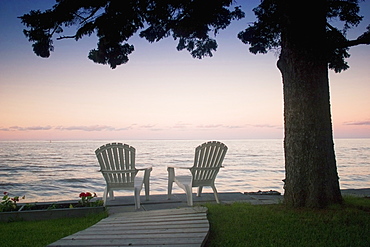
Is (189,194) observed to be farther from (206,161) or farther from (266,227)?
(266,227)

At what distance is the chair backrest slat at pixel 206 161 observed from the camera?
5422 mm

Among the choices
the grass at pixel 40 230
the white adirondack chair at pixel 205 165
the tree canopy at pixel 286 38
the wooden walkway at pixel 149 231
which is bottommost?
the grass at pixel 40 230

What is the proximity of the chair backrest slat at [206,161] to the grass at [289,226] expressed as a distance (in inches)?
35.1

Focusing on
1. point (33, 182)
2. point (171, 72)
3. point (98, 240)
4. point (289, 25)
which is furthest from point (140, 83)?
point (98, 240)

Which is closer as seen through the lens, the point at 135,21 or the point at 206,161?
the point at 206,161

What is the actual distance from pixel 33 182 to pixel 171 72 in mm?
6879

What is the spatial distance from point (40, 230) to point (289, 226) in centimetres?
279

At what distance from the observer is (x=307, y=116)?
175 inches

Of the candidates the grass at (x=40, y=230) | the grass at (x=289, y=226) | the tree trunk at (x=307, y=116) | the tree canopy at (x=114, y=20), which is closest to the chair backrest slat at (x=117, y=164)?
the grass at (x=40, y=230)

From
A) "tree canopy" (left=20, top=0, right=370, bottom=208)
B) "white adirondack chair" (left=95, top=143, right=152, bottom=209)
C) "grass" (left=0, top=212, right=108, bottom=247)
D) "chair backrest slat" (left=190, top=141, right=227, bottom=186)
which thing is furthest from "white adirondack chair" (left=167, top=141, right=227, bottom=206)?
"grass" (left=0, top=212, right=108, bottom=247)

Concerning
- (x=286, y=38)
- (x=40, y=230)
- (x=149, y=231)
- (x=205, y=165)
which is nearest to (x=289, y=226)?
(x=149, y=231)

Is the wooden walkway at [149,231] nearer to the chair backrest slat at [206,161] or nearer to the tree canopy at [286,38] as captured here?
the chair backrest slat at [206,161]

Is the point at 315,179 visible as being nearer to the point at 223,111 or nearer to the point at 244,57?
the point at 244,57

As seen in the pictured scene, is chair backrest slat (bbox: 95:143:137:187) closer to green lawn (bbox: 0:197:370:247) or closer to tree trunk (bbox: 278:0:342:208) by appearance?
green lawn (bbox: 0:197:370:247)
